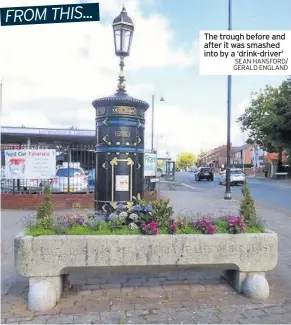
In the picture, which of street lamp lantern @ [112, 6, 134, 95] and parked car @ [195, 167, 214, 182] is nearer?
street lamp lantern @ [112, 6, 134, 95]

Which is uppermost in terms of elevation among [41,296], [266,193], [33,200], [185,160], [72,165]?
[185,160]

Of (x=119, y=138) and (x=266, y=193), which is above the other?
(x=119, y=138)

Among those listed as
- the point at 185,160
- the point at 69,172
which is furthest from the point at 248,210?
the point at 185,160

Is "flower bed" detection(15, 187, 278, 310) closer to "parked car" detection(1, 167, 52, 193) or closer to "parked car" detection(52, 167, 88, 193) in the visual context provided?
"parked car" detection(52, 167, 88, 193)

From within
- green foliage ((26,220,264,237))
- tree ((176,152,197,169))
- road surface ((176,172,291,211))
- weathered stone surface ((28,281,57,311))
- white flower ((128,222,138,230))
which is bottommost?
road surface ((176,172,291,211))

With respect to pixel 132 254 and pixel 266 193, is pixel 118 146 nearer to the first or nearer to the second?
pixel 132 254

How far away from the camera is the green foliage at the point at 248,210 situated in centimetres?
483

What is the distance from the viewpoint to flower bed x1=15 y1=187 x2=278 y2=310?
4.34 metres

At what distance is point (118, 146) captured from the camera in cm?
636

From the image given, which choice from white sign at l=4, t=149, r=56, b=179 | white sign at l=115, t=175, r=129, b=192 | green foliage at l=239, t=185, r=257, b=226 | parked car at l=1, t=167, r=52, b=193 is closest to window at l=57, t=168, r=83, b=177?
white sign at l=4, t=149, r=56, b=179

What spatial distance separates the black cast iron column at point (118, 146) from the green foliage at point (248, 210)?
83.0 inches

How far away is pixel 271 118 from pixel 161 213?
43.0 meters

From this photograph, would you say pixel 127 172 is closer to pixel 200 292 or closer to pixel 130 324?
pixel 200 292

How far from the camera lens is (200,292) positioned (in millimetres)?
4922
